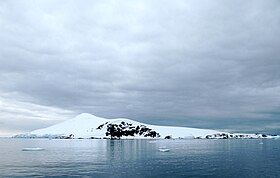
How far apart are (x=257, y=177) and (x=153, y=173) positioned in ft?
54.3

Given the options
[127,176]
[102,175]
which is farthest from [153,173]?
[102,175]

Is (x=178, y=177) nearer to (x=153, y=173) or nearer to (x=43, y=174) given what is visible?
(x=153, y=173)

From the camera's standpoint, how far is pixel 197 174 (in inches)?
1939

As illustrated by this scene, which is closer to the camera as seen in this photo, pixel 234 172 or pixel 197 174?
pixel 197 174

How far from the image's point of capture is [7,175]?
48125mm

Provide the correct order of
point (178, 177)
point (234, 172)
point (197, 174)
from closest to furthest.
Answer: point (178, 177), point (197, 174), point (234, 172)

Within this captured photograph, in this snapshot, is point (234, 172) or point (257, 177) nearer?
point (257, 177)

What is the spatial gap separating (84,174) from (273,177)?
98.7ft

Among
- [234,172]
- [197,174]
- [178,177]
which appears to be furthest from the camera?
[234,172]

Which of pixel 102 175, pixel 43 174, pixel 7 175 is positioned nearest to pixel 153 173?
pixel 102 175

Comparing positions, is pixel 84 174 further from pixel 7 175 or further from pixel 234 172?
pixel 234 172

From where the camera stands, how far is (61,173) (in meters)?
50.2

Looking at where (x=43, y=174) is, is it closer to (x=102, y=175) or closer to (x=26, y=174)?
(x=26, y=174)

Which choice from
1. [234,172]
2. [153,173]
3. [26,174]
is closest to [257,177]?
[234,172]
